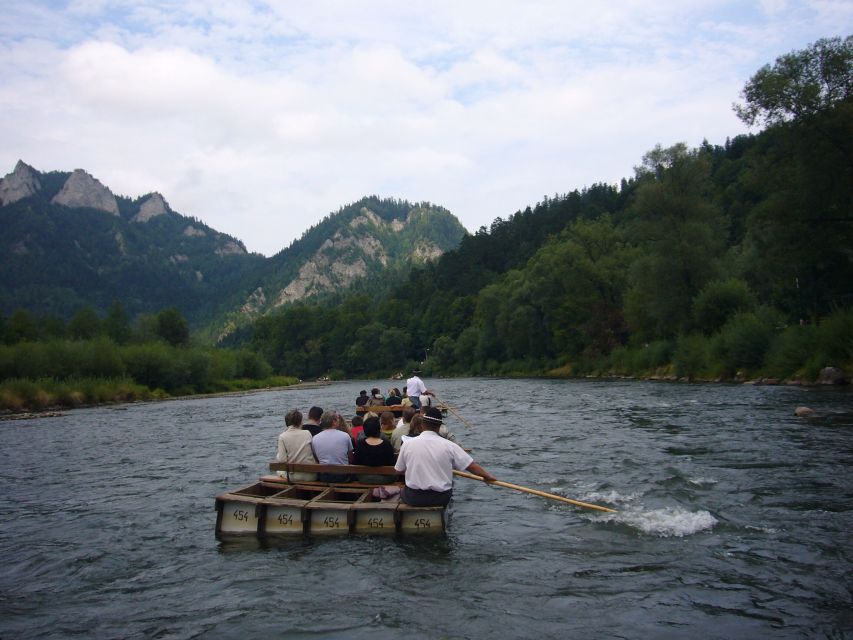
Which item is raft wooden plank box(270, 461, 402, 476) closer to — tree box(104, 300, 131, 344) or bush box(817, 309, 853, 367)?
bush box(817, 309, 853, 367)

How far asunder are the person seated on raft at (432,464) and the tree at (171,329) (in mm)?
101127

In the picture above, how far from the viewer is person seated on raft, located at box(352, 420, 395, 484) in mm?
12328

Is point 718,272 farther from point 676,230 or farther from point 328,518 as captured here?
point 328,518

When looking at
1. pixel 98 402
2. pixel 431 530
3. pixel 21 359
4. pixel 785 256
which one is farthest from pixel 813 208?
pixel 21 359

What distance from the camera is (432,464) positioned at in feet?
35.0

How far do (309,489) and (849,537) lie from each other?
879 centimetres

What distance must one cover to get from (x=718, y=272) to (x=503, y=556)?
151ft

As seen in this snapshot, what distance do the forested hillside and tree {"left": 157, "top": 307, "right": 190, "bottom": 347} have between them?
4791 centimetres

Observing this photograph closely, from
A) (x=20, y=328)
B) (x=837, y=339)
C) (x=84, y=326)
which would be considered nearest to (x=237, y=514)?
(x=837, y=339)

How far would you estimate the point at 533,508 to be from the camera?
41.4ft

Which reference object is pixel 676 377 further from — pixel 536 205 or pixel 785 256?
pixel 536 205

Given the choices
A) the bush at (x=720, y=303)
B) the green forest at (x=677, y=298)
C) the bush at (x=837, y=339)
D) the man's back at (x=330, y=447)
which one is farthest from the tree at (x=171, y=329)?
the man's back at (x=330, y=447)

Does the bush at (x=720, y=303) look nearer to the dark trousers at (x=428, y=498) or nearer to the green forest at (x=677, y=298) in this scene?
the green forest at (x=677, y=298)

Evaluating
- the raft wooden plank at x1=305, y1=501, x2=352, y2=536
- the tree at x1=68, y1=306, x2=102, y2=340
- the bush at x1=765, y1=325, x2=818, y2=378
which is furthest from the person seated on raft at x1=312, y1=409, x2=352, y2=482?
the tree at x1=68, y1=306, x2=102, y2=340
